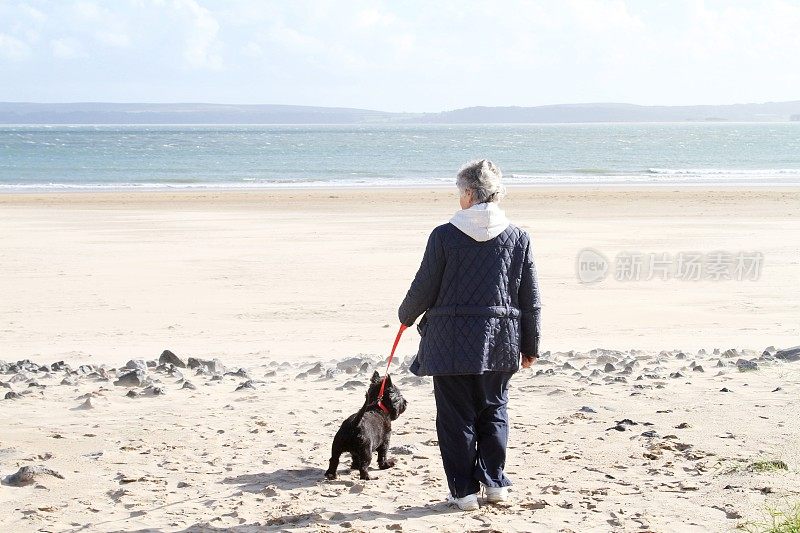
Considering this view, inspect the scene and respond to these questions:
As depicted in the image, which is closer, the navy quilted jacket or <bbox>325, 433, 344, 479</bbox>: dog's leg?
the navy quilted jacket

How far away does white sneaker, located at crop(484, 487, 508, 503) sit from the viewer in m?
4.60

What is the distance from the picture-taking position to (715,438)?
18.4 feet

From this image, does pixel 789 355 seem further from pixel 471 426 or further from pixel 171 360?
pixel 171 360

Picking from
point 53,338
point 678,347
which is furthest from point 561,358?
point 53,338

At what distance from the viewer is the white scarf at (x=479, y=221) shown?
4.27 meters

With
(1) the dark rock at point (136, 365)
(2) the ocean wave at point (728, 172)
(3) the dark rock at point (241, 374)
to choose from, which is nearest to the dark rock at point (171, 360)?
(1) the dark rock at point (136, 365)

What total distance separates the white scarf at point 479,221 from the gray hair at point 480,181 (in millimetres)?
56

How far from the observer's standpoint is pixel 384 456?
17.1 feet

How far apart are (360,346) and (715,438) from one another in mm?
4291

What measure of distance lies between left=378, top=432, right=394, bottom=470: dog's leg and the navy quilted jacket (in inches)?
35.0

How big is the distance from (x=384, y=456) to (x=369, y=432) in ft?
0.79

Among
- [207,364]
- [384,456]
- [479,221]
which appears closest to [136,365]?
[207,364]

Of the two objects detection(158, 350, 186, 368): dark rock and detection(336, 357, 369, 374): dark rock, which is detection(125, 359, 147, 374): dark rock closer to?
detection(158, 350, 186, 368): dark rock

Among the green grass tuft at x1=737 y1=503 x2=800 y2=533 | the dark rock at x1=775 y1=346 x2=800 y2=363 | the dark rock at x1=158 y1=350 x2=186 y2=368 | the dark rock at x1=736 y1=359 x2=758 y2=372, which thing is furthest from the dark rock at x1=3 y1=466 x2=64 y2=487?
the dark rock at x1=775 y1=346 x2=800 y2=363
